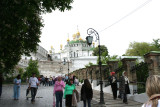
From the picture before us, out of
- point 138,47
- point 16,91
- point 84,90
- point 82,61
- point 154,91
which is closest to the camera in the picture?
point 154,91

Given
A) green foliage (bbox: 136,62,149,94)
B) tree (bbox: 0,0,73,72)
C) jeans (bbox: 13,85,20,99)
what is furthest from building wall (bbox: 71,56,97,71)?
green foliage (bbox: 136,62,149,94)

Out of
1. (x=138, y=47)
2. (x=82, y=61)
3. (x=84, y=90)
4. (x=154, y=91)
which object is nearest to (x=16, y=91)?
(x=84, y=90)

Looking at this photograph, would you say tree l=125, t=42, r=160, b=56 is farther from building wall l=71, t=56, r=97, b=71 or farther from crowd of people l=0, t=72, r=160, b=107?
crowd of people l=0, t=72, r=160, b=107

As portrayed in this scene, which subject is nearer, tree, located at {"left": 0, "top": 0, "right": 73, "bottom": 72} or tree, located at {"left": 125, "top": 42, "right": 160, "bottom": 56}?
tree, located at {"left": 0, "top": 0, "right": 73, "bottom": 72}

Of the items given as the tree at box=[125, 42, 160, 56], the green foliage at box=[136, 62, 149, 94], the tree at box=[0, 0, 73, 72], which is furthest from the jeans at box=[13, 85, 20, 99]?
the tree at box=[125, 42, 160, 56]

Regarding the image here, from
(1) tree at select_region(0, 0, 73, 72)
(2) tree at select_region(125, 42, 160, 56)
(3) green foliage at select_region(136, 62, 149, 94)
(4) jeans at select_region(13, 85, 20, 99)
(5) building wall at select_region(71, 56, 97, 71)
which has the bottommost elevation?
(4) jeans at select_region(13, 85, 20, 99)

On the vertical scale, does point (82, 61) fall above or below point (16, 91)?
above

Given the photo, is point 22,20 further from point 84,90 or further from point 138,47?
point 138,47

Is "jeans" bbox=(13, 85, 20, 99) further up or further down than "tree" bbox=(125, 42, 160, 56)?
further down

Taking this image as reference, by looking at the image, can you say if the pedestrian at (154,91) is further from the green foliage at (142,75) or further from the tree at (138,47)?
the tree at (138,47)

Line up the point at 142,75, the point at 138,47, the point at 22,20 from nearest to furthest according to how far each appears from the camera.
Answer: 1. the point at 22,20
2. the point at 142,75
3. the point at 138,47

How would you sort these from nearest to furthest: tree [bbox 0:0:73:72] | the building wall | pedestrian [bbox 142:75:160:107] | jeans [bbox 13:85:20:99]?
pedestrian [bbox 142:75:160:107]
tree [bbox 0:0:73:72]
jeans [bbox 13:85:20:99]
the building wall

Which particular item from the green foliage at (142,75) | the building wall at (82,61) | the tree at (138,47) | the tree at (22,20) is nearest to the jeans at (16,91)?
the tree at (22,20)

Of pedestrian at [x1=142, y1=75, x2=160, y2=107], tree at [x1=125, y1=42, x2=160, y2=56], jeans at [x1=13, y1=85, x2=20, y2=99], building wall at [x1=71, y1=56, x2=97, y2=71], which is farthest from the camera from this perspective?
building wall at [x1=71, y1=56, x2=97, y2=71]
